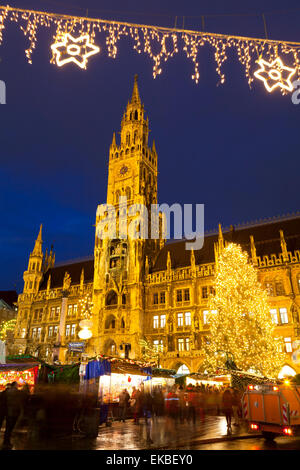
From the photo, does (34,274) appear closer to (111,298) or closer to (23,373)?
(111,298)

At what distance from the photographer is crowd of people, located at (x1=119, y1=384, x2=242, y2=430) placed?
527 inches

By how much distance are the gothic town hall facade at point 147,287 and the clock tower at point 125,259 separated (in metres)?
0.12

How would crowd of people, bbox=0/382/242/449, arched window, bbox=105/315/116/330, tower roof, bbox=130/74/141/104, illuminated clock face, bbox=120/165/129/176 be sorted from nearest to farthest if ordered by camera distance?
crowd of people, bbox=0/382/242/449 → arched window, bbox=105/315/116/330 → illuminated clock face, bbox=120/165/129/176 → tower roof, bbox=130/74/141/104

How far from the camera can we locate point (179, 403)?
16734 millimetres

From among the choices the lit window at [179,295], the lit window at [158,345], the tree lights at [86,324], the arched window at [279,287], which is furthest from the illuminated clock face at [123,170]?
the arched window at [279,287]

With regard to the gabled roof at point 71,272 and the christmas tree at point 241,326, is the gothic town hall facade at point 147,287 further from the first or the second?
the christmas tree at point 241,326

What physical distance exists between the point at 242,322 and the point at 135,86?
159ft

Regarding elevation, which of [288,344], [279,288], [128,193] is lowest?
[288,344]

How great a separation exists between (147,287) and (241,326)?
17.8 meters

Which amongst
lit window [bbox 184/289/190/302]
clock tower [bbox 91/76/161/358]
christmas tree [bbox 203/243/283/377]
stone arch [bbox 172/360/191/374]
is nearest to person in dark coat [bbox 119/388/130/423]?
christmas tree [bbox 203/243/283/377]

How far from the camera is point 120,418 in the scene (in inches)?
630

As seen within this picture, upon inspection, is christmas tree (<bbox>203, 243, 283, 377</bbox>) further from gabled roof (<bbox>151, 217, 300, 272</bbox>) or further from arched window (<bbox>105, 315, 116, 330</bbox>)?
arched window (<bbox>105, 315, 116, 330</bbox>)

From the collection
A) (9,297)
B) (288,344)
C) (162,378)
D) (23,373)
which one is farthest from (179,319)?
(9,297)

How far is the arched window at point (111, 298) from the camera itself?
41.2 m
